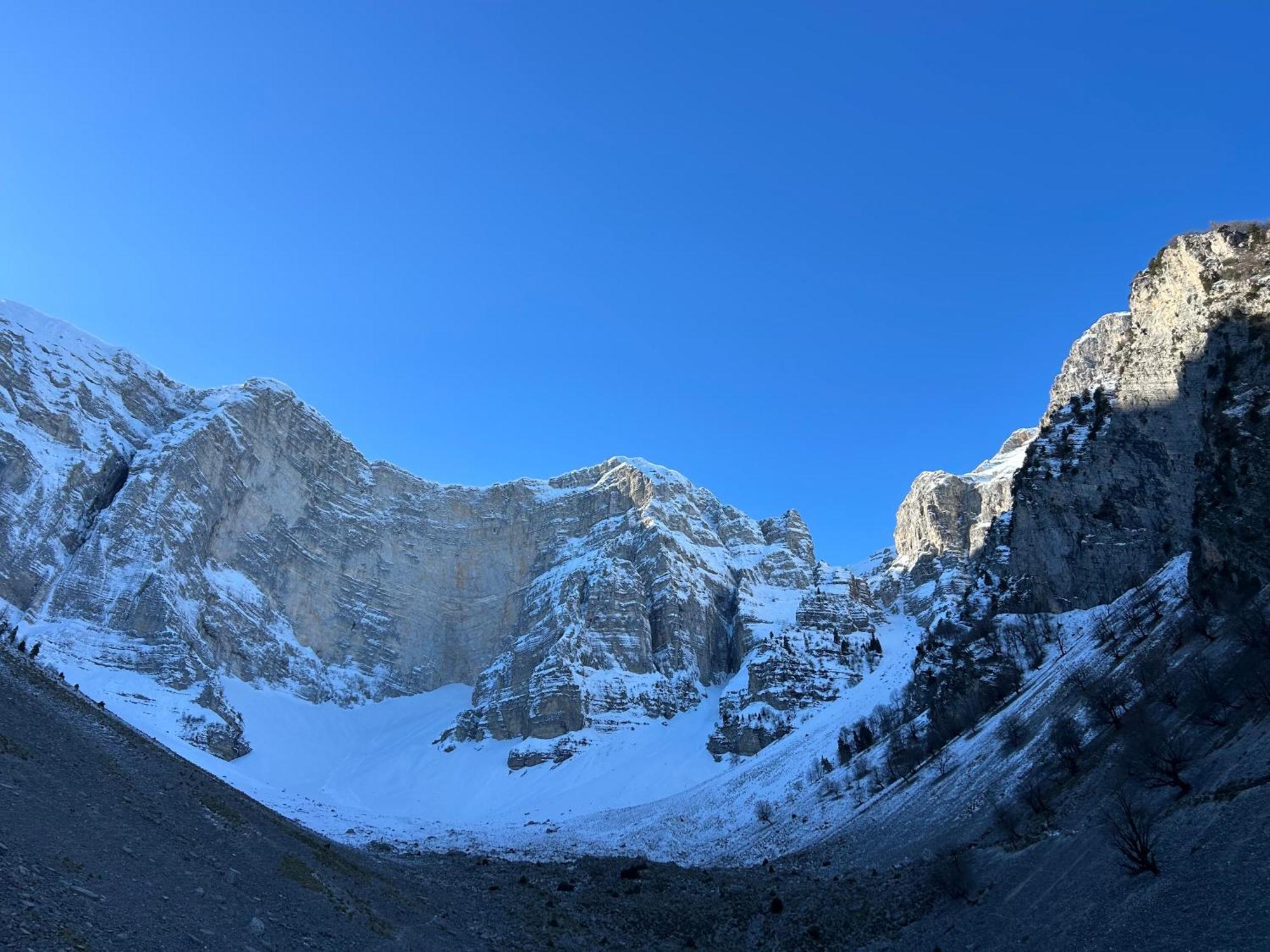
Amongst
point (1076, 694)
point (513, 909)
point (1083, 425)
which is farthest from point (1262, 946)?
point (1083, 425)

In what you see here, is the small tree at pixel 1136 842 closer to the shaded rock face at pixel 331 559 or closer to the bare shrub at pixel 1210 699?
the bare shrub at pixel 1210 699

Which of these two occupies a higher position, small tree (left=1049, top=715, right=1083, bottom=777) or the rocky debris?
the rocky debris

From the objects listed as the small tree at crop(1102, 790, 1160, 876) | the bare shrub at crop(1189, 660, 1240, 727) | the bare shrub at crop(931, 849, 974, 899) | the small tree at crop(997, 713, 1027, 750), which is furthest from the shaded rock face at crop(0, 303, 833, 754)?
the small tree at crop(1102, 790, 1160, 876)

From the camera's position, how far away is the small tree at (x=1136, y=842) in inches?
735

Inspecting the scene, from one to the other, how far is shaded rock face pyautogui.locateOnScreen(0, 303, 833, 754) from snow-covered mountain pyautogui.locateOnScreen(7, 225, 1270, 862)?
2.03 feet

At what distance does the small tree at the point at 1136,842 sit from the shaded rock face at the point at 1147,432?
27.3m

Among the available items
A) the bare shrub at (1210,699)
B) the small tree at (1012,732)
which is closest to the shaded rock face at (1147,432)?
the small tree at (1012,732)

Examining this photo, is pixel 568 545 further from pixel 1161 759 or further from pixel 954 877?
pixel 1161 759

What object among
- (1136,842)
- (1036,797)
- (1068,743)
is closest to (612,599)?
(1068,743)

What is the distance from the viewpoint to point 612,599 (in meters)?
144

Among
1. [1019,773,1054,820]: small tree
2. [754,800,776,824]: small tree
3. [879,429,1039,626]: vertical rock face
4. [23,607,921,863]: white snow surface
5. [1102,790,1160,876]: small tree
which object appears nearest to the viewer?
[1102,790,1160,876]: small tree

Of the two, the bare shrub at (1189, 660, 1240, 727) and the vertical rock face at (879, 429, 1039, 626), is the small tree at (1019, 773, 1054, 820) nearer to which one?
the bare shrub at (1189, 660, 1240, 727)

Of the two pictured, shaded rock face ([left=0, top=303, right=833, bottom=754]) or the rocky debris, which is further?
the rocky debris

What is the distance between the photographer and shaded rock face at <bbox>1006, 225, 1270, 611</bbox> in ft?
162
